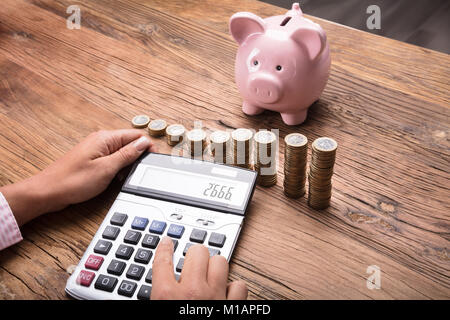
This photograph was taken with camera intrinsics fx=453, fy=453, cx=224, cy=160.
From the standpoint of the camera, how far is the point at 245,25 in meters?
0.83

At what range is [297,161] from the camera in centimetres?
72

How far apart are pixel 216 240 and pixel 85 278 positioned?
0.20 meters

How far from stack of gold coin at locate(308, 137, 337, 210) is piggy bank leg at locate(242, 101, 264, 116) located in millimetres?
260

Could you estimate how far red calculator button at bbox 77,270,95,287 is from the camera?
646 mm

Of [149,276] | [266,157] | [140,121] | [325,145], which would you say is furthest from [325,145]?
[140,121]

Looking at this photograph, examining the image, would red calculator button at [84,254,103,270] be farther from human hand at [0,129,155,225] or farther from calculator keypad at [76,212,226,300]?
human hand at [0,129,155,225]

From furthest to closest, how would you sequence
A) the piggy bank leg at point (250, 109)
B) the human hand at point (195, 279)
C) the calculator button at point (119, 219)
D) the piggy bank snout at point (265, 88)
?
the piggy bank leg at point (250, 109), the piggy bank snout at point (265, 88), the calculator button at point (119, 219), the human hand at point (195, 279)

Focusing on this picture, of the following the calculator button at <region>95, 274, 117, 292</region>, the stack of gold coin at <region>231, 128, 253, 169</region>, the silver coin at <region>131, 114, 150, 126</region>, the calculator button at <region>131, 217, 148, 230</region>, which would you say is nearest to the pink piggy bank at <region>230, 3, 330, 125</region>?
the stack of gold coin at <region>231, 128, 253, 169</region>

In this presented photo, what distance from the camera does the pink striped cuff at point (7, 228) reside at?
0.71 meters

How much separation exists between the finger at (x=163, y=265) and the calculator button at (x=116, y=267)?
51 millimetres

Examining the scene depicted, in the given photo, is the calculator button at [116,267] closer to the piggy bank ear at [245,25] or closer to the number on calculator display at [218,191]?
the number on calculator display at [218,191]

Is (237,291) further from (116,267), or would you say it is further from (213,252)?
(116,267)

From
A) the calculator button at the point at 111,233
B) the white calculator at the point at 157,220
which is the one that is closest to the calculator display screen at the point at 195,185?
the white calculator at the point at 157,220
